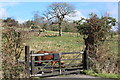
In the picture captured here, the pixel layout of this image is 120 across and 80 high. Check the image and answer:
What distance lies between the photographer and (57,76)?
9750mm

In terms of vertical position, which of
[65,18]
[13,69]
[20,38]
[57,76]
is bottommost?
[57,76]

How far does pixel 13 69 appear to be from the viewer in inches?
309

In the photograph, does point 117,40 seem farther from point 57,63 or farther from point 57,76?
point 57,76

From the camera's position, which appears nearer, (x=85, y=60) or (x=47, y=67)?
(x=47, y=67)

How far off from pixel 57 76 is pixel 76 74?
44.1 inches

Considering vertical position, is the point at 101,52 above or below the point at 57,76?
above

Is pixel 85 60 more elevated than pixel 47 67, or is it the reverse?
pixel 85 60

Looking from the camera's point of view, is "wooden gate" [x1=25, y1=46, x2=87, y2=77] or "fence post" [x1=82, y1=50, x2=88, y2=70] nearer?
"wooden gate" [x1=25, y1=46, x2=87, y2=77]

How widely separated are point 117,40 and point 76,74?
4.51 metres

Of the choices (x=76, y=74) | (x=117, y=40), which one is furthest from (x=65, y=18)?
(x=76, y=74)

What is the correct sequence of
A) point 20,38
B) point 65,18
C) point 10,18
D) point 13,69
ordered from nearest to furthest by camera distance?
1. point 13,69
2. point 20,38
3. point 10,18
4. point 65,18

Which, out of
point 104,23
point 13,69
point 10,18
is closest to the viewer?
point 13,69

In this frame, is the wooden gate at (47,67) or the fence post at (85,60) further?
the fence post at (85,60)

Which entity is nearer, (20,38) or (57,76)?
(20,38)
